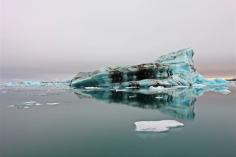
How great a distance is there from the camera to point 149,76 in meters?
6.06

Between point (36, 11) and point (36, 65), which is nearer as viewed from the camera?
point (36, 11)

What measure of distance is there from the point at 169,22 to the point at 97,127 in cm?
235

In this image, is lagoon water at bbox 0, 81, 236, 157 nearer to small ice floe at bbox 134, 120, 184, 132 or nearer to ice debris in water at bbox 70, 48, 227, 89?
small ice floe at bbox 134, 120, 184, 132

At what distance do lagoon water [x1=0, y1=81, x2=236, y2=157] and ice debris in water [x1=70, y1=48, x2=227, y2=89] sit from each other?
6.05 ft

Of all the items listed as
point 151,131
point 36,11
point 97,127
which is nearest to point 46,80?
point 36,11

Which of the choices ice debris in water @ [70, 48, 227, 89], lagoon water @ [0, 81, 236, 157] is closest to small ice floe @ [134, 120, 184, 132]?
lagoon water @ [0, 81, 236, 157]

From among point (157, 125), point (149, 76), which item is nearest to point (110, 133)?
point (157, 125)

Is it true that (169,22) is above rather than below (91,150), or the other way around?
above

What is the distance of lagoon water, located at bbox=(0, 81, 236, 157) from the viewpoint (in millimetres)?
1808

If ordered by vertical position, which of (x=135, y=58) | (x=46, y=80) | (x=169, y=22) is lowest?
(x=46, y=80)

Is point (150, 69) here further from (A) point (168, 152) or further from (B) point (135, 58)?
(A) point (168, 152)

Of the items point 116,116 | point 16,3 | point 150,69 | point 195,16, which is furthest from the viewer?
point 150,69

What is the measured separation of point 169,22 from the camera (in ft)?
13.8

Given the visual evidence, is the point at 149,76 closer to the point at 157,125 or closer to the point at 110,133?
the point at 157,125
